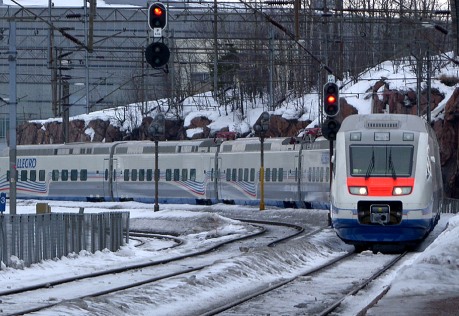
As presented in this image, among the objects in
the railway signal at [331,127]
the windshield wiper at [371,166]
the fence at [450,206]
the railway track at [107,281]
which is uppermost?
the railway signal at [331,127]

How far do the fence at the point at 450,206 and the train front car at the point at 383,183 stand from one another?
887 inches

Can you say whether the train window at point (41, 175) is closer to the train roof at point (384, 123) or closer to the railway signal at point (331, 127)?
the railway signal at point (331, 127)

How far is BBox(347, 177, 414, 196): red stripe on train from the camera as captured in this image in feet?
81.4

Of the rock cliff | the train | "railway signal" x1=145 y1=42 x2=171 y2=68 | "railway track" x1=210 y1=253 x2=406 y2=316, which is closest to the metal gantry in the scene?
the rock cliff

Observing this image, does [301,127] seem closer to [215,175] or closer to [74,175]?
[74,175]

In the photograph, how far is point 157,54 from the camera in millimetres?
22453

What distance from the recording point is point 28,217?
22219mm

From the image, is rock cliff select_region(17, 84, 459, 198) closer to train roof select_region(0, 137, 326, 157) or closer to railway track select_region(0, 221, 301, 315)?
train roof select_region(0, 137, 326, 157)

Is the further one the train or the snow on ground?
the train

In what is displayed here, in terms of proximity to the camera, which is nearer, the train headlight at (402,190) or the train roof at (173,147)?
the train headlight at (402,190)

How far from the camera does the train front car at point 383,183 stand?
80.8 ft

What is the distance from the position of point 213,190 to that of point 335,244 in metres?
24.0

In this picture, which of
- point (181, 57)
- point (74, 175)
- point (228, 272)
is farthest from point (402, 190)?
point (181, 57)

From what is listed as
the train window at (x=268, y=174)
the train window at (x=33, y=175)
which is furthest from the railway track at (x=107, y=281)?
the train window at (x=33, y=175)
